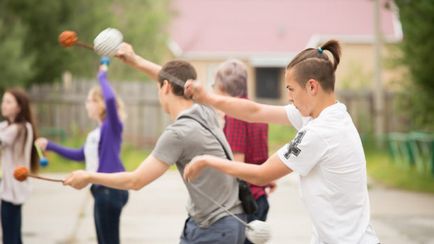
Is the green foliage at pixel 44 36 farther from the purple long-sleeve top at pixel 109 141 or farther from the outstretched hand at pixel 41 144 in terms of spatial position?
the purple long-sleeve top at pixel 109 141

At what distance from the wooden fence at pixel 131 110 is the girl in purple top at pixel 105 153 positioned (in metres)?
13.7

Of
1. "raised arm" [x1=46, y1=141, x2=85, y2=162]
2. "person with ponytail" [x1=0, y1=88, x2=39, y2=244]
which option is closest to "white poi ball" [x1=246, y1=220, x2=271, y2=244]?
"raised arm" [x1=46, y1=141, x2=85, y2=162]

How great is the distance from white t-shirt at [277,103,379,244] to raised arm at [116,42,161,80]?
1600 millimetres

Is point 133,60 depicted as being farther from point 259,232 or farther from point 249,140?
point 259,232

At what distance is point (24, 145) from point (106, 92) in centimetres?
114

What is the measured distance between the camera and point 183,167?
466 cm

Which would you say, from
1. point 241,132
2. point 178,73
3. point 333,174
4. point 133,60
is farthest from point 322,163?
point 241,132

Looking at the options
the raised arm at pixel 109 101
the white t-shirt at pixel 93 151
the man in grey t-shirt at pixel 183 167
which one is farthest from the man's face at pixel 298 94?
the white t-shirt at pixel 93 151

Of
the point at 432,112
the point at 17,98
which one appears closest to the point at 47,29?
the point at 432,112

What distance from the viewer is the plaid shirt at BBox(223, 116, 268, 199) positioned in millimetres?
6012

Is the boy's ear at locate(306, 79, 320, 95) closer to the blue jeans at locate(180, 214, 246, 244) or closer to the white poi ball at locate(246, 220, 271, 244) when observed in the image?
the white poi ball at locate(246, 220, 271, 244)

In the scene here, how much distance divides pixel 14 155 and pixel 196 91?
3.43 meters

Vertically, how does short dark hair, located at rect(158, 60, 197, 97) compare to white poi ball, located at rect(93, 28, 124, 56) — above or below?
below

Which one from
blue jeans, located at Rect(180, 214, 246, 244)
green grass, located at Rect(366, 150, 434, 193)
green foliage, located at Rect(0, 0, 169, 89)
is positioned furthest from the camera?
green foliage, located at Rect(0, 0, 169, 89)
